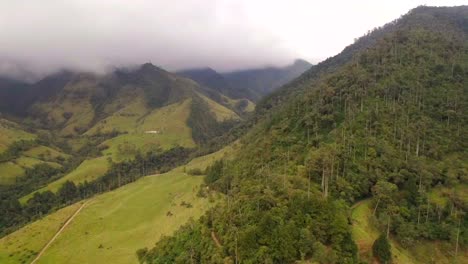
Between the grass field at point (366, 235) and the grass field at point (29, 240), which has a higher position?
the grass field at point (366, 235)

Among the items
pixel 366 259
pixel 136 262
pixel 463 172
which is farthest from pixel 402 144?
pixel 136 262

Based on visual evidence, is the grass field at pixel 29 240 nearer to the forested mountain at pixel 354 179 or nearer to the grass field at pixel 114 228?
the grass field at pixel 114 228

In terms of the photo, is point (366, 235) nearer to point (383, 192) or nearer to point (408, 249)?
point (408, 249)

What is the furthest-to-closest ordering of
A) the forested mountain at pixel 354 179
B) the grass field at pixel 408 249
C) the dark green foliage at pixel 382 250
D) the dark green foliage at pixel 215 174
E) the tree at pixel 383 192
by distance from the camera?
the dark green foliage at pixel 215 174 < the tree at pixel 383 192 < the grass field at pixel 408 249 < the dark green foliage at pixel 382 250 < the forested mountain at pixel 354 179

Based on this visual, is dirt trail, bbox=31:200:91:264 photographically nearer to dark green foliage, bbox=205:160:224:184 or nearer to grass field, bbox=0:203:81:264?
grass field, bbox=0:203:81:264

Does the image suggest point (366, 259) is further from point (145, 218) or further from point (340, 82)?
point (145, 218)

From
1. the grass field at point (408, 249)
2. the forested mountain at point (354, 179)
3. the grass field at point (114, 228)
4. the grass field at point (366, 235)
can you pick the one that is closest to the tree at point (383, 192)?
the forested mountain at point (354, 179)

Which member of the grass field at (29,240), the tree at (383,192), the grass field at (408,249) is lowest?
the grass field at (29,240)
